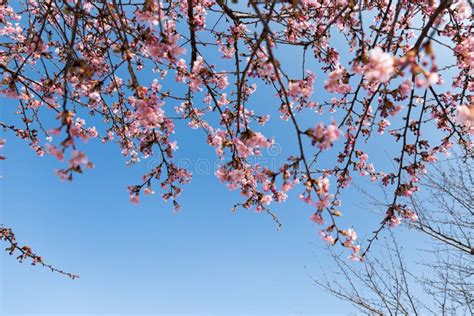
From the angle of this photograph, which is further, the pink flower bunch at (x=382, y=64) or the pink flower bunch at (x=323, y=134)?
the pink flower bunch at (x=323, y=134)

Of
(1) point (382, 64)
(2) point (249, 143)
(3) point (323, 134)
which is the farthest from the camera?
(2) point (249, 143)

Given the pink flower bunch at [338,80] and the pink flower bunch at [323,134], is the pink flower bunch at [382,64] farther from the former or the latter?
the pink flower bunch at [338,80]

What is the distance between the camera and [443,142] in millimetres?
Result: 3322

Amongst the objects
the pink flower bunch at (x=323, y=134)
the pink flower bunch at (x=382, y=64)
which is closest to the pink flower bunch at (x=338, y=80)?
the pink flower bunch at (x=323, y=134)

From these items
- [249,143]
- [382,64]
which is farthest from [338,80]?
[382,64]

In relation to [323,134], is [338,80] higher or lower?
higher

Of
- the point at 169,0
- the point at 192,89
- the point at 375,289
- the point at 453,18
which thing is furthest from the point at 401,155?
the point at 375,289

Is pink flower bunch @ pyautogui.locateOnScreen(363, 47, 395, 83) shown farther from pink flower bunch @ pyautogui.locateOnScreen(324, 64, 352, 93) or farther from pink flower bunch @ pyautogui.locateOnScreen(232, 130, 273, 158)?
pink flower bunch @ pyautogui.locateOnScreen(232, 130, 273, 158)

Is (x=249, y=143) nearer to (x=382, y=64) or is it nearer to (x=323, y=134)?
(x=323, y=134)

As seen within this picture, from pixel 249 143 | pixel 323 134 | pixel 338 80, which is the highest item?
pixel 338 80

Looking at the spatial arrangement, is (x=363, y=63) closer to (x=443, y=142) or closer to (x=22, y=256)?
(x=443, y=142)

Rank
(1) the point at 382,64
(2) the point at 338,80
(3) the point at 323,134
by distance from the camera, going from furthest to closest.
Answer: (2) the point at 338,80 → (3) the point at 323,134 → (1) the point at 382,64

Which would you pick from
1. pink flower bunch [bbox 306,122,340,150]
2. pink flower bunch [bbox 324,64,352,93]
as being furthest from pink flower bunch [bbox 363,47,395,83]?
pink flower bunch [bbox 324,64,352,93]

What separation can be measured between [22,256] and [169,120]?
93.5 inches
